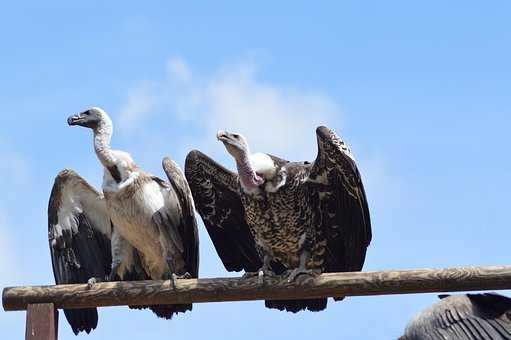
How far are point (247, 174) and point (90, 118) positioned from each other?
157cm

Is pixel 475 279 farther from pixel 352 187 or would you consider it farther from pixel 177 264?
pixel 177 264

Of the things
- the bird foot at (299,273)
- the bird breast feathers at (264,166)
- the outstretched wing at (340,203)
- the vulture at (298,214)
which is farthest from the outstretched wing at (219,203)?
the bird foot at (299,273)

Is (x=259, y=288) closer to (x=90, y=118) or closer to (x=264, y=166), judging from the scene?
(x=264, y=166)

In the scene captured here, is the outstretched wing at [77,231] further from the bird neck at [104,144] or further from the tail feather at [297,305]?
the tail feather at [297,305]

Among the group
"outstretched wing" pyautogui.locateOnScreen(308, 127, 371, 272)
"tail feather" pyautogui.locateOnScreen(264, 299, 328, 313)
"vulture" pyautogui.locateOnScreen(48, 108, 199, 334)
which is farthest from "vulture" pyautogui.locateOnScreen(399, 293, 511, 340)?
"vulture" pyautogui.locateOnScreen(48, 108, 199, 334)

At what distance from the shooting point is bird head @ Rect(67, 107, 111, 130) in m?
13.2

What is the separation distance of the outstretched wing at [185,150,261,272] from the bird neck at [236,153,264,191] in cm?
48

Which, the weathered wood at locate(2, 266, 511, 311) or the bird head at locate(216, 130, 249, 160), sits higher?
the bird head at locate(216, 130, 249, 160)

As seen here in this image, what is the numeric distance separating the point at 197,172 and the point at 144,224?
59cm

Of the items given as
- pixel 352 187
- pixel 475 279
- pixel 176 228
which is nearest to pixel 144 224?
pixel 176 228

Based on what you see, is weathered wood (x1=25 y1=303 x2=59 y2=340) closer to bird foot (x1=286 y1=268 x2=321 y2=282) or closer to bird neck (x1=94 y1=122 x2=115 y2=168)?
bird foot (x1=286 y1=268 x2=321 y2=282)

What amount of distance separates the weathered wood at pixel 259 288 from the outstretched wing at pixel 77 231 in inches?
72.4

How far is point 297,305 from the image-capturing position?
12.4 metres

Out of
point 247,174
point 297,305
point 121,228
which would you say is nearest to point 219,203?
point 247,174
